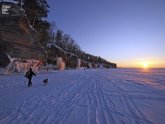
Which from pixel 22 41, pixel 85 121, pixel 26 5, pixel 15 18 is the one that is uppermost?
pixel 26 5

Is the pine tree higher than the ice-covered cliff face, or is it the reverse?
the pine tree

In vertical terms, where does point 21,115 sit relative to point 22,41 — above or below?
below

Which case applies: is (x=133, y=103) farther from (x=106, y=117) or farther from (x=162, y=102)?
(x=106, y=117)

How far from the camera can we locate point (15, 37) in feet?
106

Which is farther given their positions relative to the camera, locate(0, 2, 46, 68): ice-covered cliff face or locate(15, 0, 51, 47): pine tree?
locate(15, 0, 51, 47): pine tree

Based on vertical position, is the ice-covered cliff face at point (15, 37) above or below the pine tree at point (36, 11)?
below

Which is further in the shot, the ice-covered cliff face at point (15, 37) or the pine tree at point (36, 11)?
the pine tree at point (36, 11)

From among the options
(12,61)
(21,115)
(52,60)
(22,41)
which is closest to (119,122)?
(21,115)

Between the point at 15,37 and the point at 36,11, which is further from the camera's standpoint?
the point at 36,11

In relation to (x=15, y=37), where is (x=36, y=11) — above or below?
above

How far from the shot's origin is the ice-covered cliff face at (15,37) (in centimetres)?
3050

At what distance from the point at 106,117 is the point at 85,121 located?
2.73ft

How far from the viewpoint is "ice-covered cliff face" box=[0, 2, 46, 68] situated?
100 ft

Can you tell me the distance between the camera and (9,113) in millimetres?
7812
